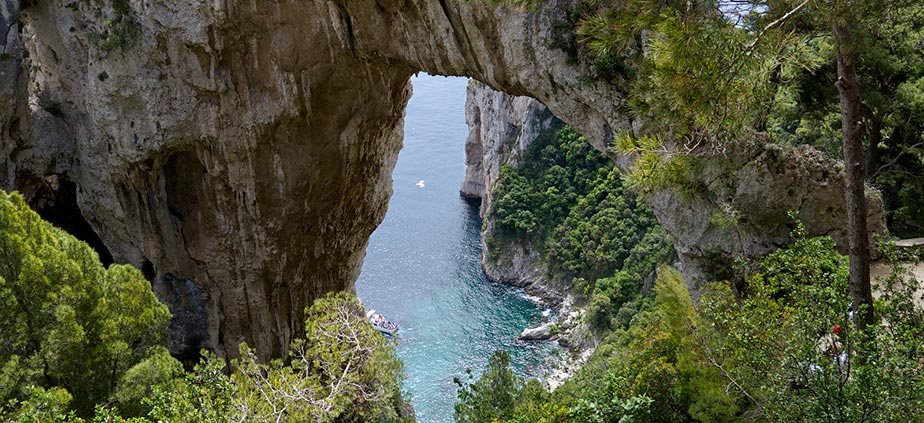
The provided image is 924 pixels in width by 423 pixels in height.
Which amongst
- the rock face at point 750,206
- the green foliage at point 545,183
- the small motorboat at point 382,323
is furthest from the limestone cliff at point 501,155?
the rock face at point 750,206

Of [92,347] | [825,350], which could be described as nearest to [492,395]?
[92,347]

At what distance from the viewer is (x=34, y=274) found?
864 cm

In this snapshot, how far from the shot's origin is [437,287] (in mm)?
37031

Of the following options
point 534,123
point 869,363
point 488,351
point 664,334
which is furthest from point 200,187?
point 534,123

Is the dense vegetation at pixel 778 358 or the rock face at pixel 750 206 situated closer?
the dense vegetation at pixel 778 358

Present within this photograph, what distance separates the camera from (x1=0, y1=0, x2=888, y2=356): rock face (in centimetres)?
1362

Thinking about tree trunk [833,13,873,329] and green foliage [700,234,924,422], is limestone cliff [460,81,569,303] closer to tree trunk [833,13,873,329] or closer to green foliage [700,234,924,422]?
tree trunk [833,13,873,329]

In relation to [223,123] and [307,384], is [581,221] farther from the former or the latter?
[307,384]

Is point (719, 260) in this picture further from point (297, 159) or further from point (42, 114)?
point (42, 114)

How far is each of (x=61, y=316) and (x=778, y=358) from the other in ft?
28.0

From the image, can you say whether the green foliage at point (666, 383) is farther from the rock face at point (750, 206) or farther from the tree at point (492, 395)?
the tree at point (492, 395)

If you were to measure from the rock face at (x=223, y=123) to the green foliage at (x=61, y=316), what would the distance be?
5.84 metres

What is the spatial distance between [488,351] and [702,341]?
74.1 feet

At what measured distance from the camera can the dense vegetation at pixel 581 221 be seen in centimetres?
3216
